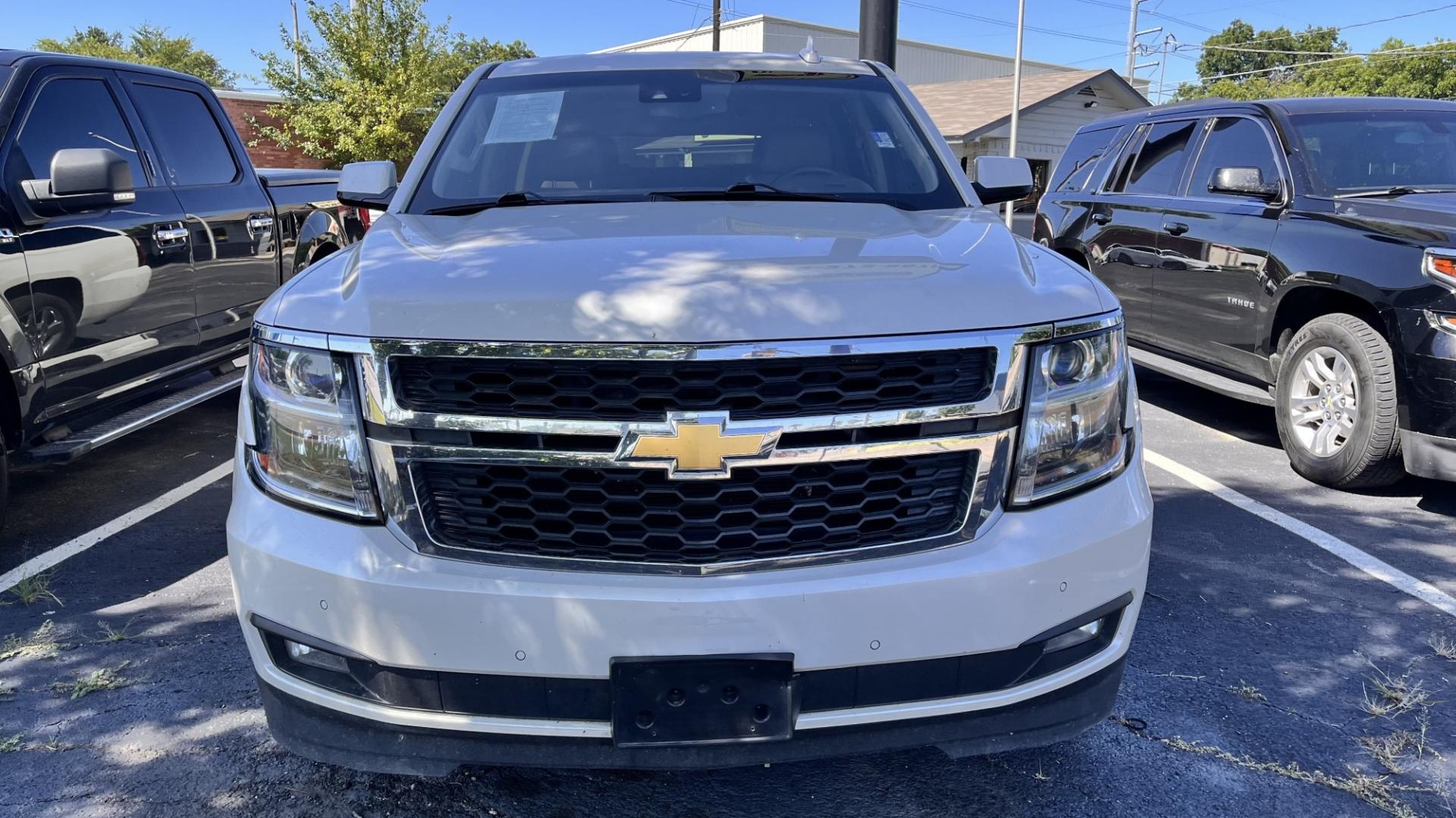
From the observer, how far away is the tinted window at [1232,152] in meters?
5.65

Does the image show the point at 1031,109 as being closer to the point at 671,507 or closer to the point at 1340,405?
the point at 1340,405

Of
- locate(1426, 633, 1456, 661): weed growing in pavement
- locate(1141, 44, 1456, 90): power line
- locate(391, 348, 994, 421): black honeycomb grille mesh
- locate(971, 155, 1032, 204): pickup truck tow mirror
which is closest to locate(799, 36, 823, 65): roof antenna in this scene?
locate(971, 155, 1032, 204): pickup truck tow mirror

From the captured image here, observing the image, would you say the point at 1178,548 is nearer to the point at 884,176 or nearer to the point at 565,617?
the point at 884,176

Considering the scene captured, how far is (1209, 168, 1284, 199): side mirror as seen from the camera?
5.29 meters

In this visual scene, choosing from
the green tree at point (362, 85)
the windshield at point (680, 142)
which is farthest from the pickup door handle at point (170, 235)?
the green tree at point (362, 85)

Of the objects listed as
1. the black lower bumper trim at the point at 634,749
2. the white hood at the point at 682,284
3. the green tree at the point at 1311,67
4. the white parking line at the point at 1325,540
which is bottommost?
the white parking line at the point at 1325,540

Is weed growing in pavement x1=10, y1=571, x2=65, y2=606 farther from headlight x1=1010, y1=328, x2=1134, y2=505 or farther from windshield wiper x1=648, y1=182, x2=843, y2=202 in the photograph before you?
headlight x1=1010, y1=328, x2=1134, y2=505

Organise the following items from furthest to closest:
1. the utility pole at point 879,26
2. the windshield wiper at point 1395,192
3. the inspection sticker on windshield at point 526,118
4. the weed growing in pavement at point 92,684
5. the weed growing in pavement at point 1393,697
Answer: the utility pole at point 879,26
the windshield wiper at point 1395,192
the inspection sticker on windshield at point 526,118
the weed growing in pavement at point 92,684
the weed growing in pavement at point 1393,697

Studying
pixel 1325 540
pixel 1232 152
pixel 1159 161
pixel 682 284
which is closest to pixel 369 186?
pixel 682 284

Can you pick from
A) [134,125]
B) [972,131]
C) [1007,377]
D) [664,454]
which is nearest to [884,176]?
[1007,377]

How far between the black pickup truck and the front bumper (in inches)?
96.3

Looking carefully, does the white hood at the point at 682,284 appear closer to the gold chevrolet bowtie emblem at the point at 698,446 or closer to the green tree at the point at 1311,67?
the gold chevrolet bowtie emblem at the point at 698,446

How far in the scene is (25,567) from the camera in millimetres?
3834

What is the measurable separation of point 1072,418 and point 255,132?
97.0 feet
